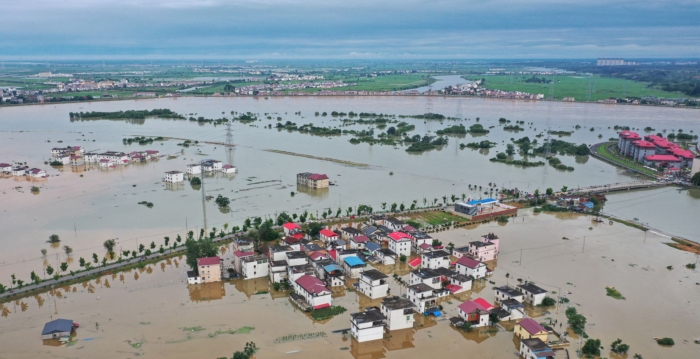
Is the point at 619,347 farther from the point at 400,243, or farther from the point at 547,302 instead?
the point at 400,243

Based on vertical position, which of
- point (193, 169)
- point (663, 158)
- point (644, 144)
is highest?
point (644, 144)

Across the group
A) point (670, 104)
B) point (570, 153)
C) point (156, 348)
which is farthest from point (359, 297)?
point (670, 104)

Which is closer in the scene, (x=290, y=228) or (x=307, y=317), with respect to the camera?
(x=307, y=317)

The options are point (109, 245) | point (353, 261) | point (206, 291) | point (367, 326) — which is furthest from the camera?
point (109, 245)

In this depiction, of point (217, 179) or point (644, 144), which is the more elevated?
point (644, 144)

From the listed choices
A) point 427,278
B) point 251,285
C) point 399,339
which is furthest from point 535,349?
point 251,285

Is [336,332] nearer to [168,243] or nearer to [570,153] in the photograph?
[168,243]

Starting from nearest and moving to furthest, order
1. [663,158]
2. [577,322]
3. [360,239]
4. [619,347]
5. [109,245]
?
[619,347], [577,322], [109,245], [360,239], [663,158]
